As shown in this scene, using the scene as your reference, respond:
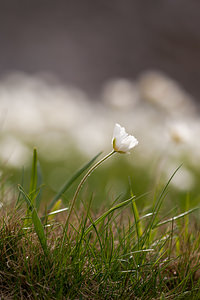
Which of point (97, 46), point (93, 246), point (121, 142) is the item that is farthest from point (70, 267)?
point (97, 46)

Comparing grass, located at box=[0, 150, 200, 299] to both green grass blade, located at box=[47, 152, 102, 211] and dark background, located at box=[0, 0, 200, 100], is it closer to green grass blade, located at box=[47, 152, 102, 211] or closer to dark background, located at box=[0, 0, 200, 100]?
green grass blade, located at box=[47, 152, 102, 211]

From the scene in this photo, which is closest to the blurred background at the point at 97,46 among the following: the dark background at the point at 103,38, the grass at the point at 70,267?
the dark background at the point at 103,38

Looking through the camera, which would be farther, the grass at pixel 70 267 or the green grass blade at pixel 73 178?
the green grass blade at pixel 73 178

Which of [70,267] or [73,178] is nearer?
[70,267]

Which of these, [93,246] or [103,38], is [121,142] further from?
[103,38]

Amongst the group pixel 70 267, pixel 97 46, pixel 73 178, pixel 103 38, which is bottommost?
pixel 70 267

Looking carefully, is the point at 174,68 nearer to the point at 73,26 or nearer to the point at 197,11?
the point at 197,11

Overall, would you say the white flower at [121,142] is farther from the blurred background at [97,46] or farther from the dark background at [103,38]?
the dark background at [103,38]

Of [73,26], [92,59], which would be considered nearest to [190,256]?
[92,59]
